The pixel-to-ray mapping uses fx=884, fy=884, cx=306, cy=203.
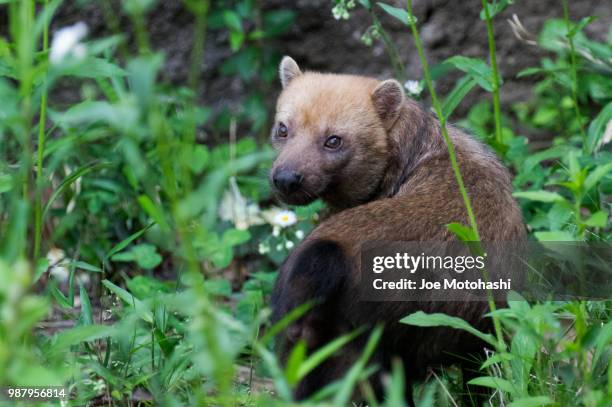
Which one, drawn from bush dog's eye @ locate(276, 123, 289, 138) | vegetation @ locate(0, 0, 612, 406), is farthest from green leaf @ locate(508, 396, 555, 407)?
bush dog's eye @ locate(276, 123, 289, 138)

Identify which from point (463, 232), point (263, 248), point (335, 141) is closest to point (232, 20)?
point (263, 248)

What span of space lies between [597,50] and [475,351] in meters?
2.48

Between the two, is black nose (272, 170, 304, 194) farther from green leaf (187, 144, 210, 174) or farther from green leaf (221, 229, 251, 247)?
green leaf (187, 144, 210, 174)

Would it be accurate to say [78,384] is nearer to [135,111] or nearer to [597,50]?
[135,111]

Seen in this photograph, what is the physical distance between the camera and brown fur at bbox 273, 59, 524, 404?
3.77 meters

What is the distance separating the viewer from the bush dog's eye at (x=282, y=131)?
5234 mm

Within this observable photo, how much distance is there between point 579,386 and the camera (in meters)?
3.53

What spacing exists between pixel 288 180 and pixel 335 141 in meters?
0.45

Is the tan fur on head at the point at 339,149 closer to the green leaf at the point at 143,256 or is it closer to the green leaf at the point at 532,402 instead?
the green leaf at the point at 143,256

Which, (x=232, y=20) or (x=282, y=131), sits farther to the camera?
(x=232, y=20)

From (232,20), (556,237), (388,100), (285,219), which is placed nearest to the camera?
(556,237)
